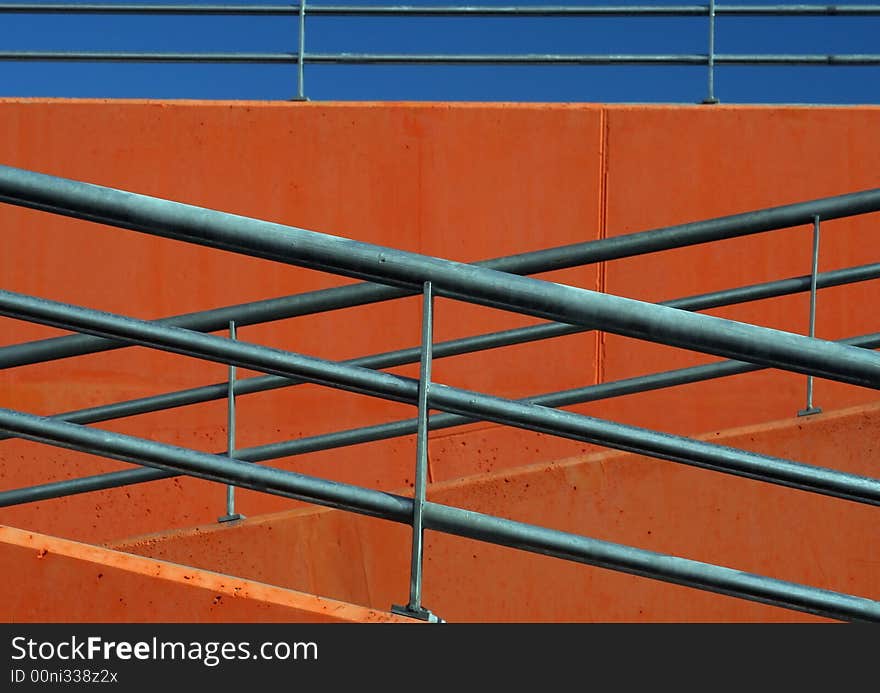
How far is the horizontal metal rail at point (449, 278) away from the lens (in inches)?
60.7

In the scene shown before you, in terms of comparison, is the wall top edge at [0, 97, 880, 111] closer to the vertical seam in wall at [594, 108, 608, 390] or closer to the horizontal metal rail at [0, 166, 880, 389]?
the vertical seam in wall at [594, 108, 608, 390]

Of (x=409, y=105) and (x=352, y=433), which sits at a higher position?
(x=409, y=105)

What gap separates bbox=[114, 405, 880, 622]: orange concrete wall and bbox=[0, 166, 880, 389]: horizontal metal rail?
1.46m

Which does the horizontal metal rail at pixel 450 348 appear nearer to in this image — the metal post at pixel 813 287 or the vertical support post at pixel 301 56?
the metal post at pixel 813 287

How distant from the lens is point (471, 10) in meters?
4.92

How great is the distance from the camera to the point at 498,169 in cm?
471

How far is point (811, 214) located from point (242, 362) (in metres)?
1.69

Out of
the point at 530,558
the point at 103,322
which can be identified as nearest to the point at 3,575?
the point at 103,322

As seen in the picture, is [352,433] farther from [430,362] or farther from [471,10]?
[471,10]

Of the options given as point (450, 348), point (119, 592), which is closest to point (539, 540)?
point (119, 592)

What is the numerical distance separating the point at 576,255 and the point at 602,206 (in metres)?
2.07

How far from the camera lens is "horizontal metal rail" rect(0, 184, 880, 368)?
251 cm

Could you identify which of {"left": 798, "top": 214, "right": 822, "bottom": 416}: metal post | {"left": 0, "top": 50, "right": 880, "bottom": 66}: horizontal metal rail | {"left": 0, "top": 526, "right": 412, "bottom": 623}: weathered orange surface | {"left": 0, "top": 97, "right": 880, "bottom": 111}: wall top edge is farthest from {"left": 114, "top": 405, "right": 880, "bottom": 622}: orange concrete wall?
{"left": 0, "top": 50, "right": 880, "bottom": 66}: horizontal metal rail
